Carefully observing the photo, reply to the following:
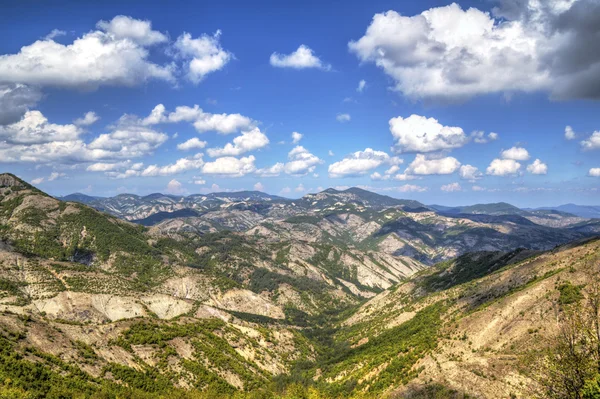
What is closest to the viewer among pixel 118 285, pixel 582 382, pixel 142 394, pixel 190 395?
pixel 582 382

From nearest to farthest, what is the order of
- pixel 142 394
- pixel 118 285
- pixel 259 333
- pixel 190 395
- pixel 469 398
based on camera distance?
pixel 469 398 < pixel 142 394 < pixel 190 395 < pixel 259 333 < pixel 118 285

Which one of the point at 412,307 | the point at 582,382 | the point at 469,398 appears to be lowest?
the point at 412,307

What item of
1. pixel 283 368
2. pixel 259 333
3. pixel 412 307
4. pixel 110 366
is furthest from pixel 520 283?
pixel 110 366

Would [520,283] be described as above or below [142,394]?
above

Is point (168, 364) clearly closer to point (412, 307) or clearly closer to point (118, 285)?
point (118, 285)

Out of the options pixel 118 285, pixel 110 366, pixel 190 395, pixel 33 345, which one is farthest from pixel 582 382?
pixel 118 285

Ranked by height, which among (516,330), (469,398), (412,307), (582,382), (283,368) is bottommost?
(283,368)

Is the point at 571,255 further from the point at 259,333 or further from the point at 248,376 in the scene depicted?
the point at 259,333

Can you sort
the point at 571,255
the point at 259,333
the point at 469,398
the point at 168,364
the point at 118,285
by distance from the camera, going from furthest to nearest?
the point at 118,285
the point at 259,333
the point at 571,255
the point at 168,364
the point at 469,398

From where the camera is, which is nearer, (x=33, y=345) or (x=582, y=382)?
(x=582, y=382)
